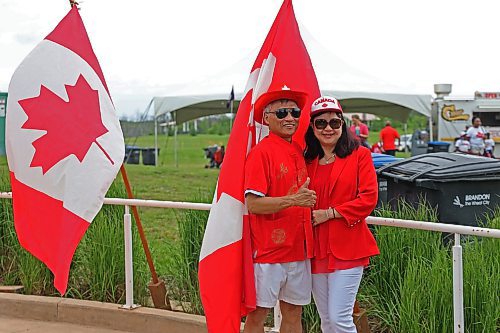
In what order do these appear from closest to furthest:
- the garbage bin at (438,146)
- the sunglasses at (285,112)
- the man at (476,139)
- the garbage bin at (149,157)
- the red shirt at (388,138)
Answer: the sunglasses at (285,112)
the man at (476,139)
the garbage bin at (438,146)
the red shirt at (388,138)
the garbage bin at (149,157)

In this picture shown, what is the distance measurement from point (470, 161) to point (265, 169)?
9.77ft

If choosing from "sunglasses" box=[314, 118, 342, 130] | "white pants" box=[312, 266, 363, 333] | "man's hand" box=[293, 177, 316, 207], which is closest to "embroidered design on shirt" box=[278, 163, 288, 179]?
"man's hand" box=[293, 177, 316, 207]

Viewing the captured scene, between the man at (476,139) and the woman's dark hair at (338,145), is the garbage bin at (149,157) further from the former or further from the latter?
the woman's dark hair at (338,145)

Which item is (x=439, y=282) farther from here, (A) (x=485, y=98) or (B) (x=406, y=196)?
(A) (x=485, y=98)

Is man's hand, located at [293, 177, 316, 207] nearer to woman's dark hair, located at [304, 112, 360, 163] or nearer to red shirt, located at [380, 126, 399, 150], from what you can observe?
woman's dark hair, located at [304, 112, 360, 163]

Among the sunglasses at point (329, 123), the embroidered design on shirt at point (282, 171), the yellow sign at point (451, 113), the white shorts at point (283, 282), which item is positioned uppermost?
the yellow sign at point (451, 113)

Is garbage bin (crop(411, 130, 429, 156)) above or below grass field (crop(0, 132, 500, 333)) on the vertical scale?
above

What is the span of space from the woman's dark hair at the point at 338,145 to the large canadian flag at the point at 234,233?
0.84 ft

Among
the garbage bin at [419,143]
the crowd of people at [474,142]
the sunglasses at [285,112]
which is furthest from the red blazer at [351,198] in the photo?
the garbage bin at [419,143]

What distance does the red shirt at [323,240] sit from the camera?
4000 mm

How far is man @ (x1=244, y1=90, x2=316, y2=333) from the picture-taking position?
13.0 feet

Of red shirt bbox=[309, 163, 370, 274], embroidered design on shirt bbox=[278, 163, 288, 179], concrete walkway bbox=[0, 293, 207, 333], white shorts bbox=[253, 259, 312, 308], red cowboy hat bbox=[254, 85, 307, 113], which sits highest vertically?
red cowboy hat bbox=[254, 85, 307, 113]

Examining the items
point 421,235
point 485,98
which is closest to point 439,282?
point 421,235

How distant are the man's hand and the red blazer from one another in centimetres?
19
